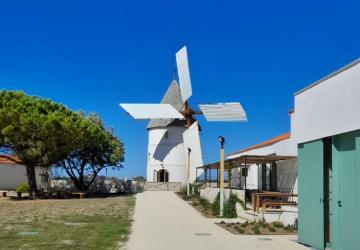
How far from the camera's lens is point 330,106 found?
12820 millimetres

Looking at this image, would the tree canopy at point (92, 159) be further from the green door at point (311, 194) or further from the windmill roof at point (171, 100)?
the green door at point (311, 194)

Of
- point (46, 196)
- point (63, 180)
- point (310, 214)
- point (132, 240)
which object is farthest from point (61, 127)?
point (310, 214)

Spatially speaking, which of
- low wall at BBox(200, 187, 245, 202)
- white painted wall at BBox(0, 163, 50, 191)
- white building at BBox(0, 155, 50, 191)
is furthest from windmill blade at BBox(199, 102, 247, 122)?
low wall at BBox(200, 187, 245, 202)

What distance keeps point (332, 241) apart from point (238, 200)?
13.4 m

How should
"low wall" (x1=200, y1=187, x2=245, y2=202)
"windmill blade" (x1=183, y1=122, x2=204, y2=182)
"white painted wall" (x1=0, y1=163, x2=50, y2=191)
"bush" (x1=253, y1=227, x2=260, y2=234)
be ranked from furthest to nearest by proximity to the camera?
1. "white painted wall" (x1=0, y1=163, x2=50, y2=191)
2. "windmill blade" (x1=183, y1=122, x2=204, y2=182)
3. "low wall" (x1=200, y1=187, x2=245, y2=202)
4. "bush" (x1=253, y1=227, x2=260, y2=234)

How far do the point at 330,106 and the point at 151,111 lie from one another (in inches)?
1721

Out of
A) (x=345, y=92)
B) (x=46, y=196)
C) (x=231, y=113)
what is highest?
(x=231, y=113)

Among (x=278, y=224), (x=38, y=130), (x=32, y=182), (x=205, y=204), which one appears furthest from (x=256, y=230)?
(x=32, y=182)

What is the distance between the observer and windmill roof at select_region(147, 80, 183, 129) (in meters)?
60.7

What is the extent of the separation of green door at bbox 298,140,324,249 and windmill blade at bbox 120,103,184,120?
4049 cm

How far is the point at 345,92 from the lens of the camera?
12000mm

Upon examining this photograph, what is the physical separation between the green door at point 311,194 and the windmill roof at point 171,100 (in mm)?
45871

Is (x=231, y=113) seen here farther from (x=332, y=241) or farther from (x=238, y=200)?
(x=332, y=241)

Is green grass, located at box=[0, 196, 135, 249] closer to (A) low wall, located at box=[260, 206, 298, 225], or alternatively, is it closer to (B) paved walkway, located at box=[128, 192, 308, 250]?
(B) paved walkway, located at box=[128, 192, 308, 250]
